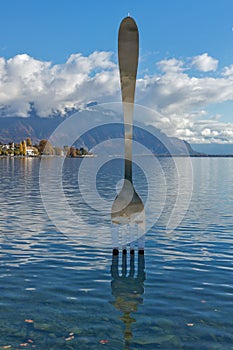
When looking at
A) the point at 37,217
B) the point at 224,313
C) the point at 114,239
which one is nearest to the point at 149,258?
the point at 114,239

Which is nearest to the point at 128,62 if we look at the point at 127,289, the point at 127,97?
the point at 127,97

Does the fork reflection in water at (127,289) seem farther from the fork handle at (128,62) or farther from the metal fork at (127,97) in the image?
the fork handle at (128,62)

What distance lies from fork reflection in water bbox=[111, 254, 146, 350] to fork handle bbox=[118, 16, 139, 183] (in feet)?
21.3

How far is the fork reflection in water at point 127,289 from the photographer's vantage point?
14344mm

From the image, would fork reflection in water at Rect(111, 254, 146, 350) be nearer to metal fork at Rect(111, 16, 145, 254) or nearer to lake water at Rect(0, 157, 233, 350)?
lake water at Rect(0, 157, 233, 350)

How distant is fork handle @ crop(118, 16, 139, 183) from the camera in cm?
1875

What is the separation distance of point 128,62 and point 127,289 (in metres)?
9.89

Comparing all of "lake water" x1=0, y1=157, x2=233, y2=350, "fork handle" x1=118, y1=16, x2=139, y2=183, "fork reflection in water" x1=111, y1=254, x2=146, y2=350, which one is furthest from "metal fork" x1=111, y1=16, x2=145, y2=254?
"lake water" x1=0, y1=157, x2=233, y2=350

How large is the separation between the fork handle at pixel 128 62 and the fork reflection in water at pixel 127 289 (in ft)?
21.3

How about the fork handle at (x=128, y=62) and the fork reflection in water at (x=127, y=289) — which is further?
the fork handle at (x=128, y=62)

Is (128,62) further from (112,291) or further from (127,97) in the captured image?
(112,291)

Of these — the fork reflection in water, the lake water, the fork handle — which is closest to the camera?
the lake water

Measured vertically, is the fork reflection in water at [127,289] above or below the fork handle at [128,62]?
below

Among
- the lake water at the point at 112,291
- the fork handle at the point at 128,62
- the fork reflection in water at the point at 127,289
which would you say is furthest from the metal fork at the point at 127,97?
the lake water at the point at 112,291
